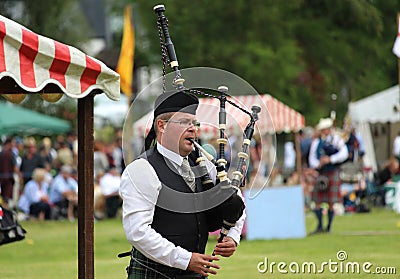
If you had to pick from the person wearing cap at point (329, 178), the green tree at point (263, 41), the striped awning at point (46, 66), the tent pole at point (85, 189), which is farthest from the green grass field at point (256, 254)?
the green tree at point (263, 41)

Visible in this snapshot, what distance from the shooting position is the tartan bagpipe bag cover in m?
7.62

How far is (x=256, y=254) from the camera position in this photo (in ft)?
36.1

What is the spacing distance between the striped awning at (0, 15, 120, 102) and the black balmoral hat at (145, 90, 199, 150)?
1.29m

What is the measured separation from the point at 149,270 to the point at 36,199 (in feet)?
45.1

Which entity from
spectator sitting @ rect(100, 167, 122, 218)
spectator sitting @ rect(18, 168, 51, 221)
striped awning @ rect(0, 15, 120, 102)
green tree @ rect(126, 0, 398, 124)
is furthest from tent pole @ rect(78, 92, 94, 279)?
green tree @ rect(126, 0, 398, 124)

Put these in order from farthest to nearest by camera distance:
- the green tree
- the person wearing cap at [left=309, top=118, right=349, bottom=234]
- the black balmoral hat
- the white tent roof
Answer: the green tree → the white tent roof → the person wearing cap at [left=309, top=118, right=349, bottom=234] → the black balmoral hat

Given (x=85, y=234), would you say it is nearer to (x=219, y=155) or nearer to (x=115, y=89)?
(x=115, y=89)

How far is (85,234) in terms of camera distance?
6.04m

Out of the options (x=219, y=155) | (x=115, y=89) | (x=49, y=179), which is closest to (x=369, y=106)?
Result: (x=49, y=179)

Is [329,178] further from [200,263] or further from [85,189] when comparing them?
[200,263]

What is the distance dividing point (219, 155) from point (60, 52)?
5.27 ft

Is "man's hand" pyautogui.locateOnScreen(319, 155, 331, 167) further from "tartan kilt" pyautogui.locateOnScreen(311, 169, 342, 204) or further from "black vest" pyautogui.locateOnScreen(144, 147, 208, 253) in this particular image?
"black vest" pyautogui.locateOnScreen(144, 147, 208, 253)

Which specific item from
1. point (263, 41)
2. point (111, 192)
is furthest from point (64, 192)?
point (263, 41)

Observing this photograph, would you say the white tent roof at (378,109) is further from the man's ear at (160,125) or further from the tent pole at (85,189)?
the man's ear at (160,125)
